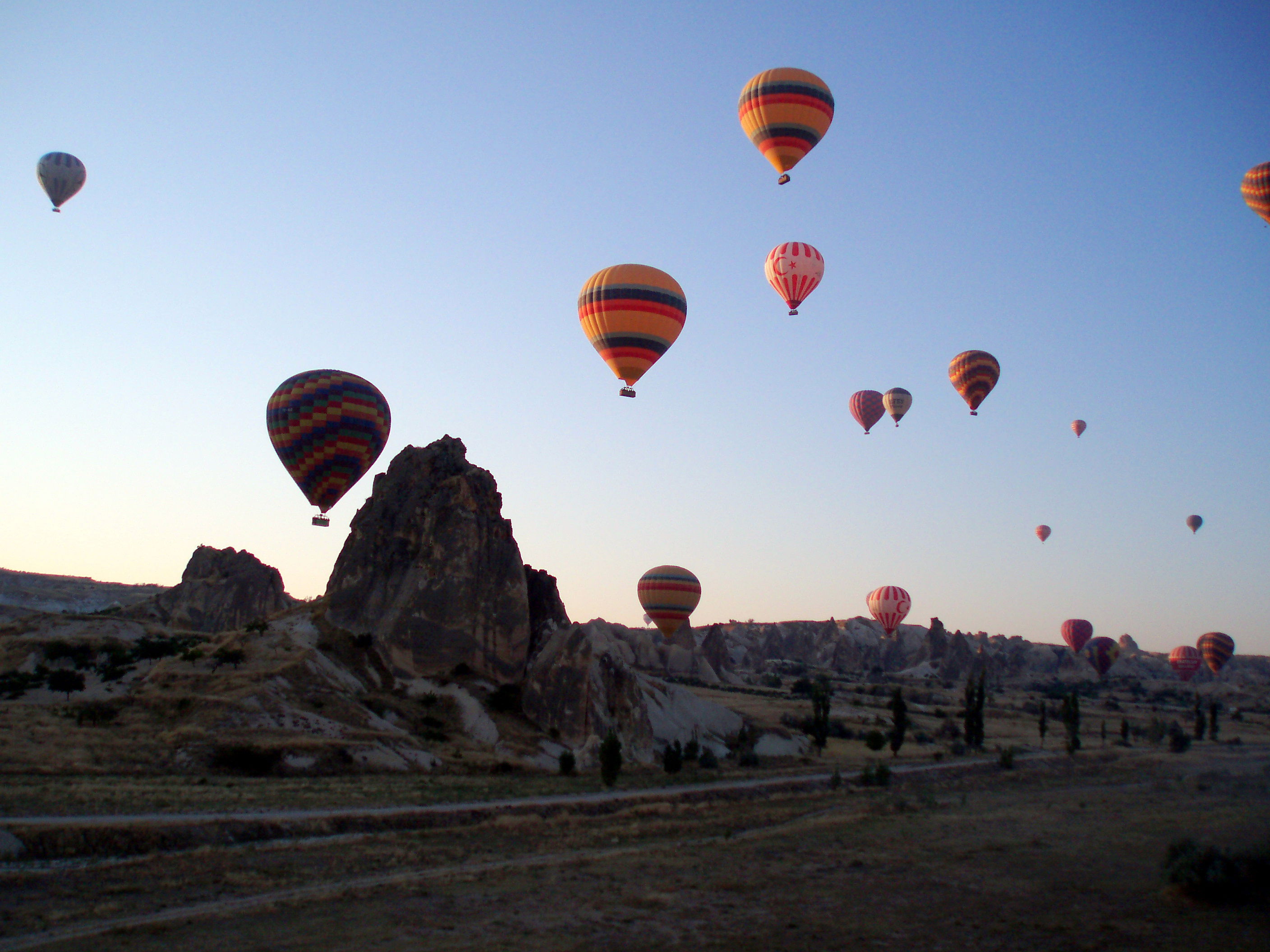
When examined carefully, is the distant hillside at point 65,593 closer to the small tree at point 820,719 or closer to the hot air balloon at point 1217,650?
the small tree at point 820,719

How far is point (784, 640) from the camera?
192m

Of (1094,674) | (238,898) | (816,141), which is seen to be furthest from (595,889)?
(1094,674)

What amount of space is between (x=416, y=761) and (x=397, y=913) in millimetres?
23964

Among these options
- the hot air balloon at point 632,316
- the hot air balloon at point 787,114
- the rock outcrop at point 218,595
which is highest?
the hot air balloon at point 787,114

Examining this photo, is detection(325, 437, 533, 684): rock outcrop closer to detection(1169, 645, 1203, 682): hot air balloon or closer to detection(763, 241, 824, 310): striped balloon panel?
detection(763, 241, 824, 310): striped balloon panel

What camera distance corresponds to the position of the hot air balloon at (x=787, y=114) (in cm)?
4747

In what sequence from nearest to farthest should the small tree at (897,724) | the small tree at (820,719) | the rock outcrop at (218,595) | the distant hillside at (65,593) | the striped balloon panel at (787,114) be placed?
the striped balloon panel at (787,114) < the small tree at (897,724) < the small tree at (820,719) < the rock outcrop at (218,595) < the distant hillside at (65,593)

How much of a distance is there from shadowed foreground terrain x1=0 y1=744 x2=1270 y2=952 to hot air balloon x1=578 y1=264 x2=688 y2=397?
70.5ft

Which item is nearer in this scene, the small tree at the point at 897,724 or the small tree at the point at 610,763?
the small tree at the point at 610,763

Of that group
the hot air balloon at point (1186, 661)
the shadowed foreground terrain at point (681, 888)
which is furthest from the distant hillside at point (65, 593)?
the hot air balloon at point (1186, 661)

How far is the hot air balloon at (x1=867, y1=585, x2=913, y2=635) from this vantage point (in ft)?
290

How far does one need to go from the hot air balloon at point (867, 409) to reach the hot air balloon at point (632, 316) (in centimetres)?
2853

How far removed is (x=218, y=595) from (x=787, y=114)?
6361 cm

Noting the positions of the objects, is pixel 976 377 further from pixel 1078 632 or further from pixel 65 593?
pixel 65 593
